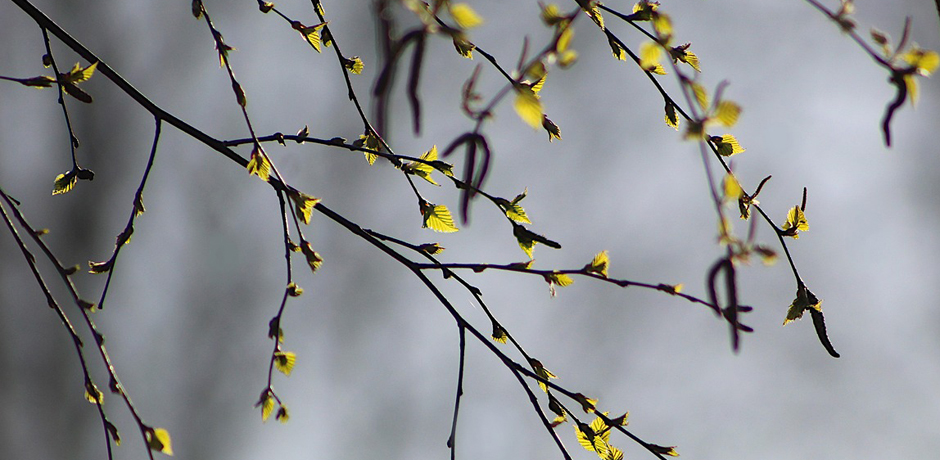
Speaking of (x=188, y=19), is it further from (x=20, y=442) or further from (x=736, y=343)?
(x=736, y=343)

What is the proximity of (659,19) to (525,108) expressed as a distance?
0.12m

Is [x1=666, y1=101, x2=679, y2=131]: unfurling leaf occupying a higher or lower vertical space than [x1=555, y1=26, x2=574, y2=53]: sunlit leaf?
higher

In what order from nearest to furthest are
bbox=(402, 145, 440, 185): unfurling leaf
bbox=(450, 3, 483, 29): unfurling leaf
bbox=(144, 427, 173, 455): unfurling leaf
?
bbox=(450, 3, 483, 29): unfurling leaf
bbox=(144, 427, 173, 455): unfurling leaf
bbox=(402, 145, 440, 185): unfurling leaf

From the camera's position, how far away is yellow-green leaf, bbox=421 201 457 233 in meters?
0.51

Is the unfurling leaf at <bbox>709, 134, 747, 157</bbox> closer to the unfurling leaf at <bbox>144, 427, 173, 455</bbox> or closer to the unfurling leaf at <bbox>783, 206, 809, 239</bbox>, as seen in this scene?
the unfurling leaf at <bbox>783, 206, 809, 239</bbox>

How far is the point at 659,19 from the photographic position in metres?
0.35

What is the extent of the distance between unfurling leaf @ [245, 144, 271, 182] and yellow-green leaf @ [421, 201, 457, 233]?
0.11 meters

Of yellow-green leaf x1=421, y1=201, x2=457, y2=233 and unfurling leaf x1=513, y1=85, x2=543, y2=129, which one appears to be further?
yellow-green leaf x1=421, y1=201, x2=457, y2=233

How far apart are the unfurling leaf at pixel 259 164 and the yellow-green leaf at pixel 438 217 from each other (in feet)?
0.37

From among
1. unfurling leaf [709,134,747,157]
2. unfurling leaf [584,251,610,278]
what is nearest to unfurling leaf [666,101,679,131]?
unfurling leaf [709,134,747,157]

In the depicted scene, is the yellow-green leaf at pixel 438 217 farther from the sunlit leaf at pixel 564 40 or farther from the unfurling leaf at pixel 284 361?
the sunlit leaf at pixel 564 40

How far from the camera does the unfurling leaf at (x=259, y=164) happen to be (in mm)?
446

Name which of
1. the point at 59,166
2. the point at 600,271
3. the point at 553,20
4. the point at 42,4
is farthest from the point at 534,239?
the point at 42,4

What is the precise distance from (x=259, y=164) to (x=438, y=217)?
0.42ft
